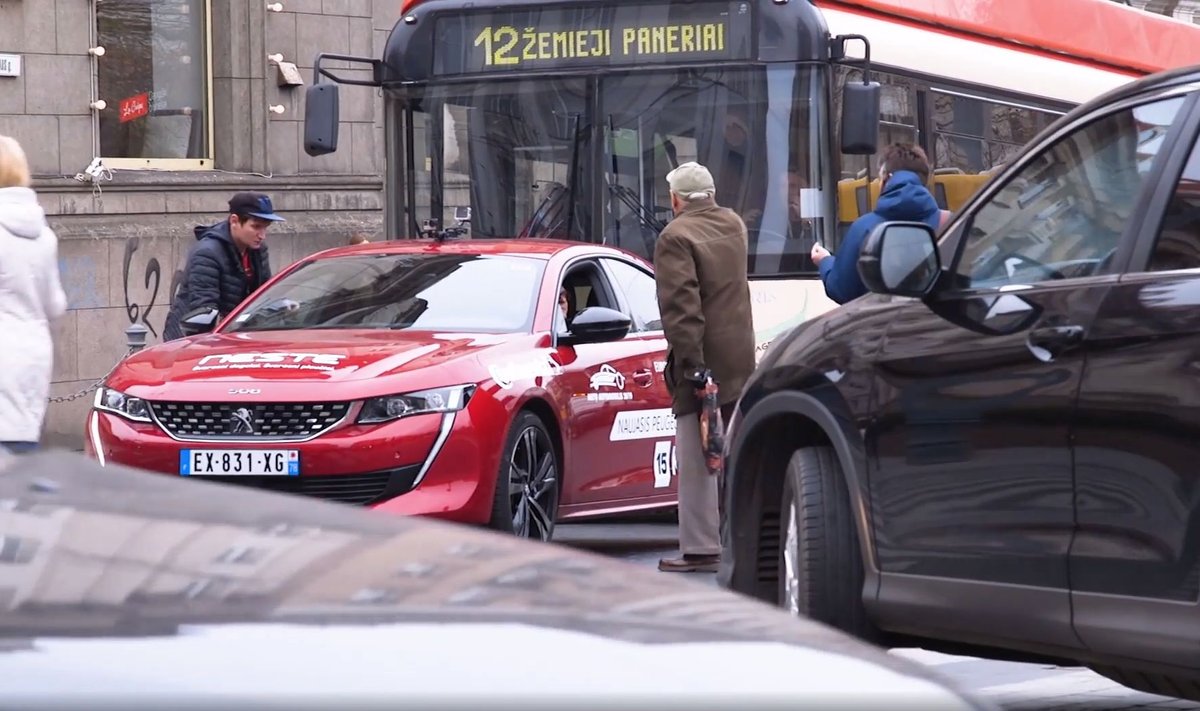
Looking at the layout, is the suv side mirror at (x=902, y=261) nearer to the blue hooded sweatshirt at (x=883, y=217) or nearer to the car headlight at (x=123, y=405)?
the blue hooded sweatshirt at (x=883, y=217)

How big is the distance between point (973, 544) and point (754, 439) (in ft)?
4.24

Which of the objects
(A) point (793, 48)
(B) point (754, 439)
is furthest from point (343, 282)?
(B) point (754, 439)

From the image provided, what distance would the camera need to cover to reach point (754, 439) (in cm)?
631

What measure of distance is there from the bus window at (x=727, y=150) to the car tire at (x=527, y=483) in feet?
9.31

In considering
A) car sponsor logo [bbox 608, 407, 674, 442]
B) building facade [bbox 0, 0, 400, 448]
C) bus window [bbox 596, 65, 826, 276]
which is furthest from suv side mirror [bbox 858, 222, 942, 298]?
building facade [bbox 0, 0, 400, 448]

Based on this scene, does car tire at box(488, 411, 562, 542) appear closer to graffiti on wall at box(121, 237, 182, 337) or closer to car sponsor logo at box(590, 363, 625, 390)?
car sponsor logo at box(590, 363, 625, 390)

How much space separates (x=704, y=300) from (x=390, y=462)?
5.94 feet

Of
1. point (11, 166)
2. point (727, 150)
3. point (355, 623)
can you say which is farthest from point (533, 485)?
point (355, 623)

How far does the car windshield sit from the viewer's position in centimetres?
981

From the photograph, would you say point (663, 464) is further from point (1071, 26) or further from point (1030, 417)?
point (1071, 26)

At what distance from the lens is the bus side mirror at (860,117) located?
451 inches

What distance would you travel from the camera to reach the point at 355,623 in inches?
77.3

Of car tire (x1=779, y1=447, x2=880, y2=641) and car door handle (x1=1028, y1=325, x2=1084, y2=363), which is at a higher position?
car door handle (x1=1028, y1=325, x2=1084, y2=363)

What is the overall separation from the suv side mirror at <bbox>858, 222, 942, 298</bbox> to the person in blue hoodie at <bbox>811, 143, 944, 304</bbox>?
10.4 ft
